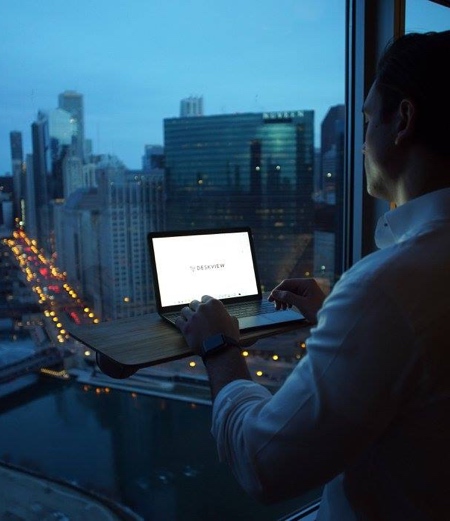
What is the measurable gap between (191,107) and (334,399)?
1.56 meters

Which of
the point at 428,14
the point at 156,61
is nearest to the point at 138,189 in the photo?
the point at 156,61

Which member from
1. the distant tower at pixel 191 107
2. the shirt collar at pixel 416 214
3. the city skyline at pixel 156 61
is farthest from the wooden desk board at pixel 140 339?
the distant tower at pixel 191 107

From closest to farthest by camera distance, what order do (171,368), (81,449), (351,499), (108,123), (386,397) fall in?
1. (386,397)
2. (351,499)
3. (108,123)
4. (81,449)
5. (171,368)

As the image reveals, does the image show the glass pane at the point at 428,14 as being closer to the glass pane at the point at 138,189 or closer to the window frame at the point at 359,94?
the window frame at the point at 359,94

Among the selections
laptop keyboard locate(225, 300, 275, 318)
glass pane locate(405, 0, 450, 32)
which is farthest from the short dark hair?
glass pane locate(405, 0, 450, 32)

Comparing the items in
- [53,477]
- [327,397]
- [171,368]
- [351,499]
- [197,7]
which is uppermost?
[197,7]

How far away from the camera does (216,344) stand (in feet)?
2.85

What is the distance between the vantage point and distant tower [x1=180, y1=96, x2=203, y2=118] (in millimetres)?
1903

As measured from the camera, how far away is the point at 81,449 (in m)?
1.94

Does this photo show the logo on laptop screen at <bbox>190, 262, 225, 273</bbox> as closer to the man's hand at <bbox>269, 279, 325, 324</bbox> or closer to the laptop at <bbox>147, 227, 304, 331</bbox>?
the laptop at <bbox>147, 227, 304, 331</bbox>

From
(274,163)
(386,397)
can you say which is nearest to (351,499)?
(386,397)

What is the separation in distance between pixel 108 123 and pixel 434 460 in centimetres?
155

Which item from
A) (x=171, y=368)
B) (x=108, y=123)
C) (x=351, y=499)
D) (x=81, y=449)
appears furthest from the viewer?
(x=171, y=368)

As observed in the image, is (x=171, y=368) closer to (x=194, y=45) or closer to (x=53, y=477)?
(x=53, y=477)
